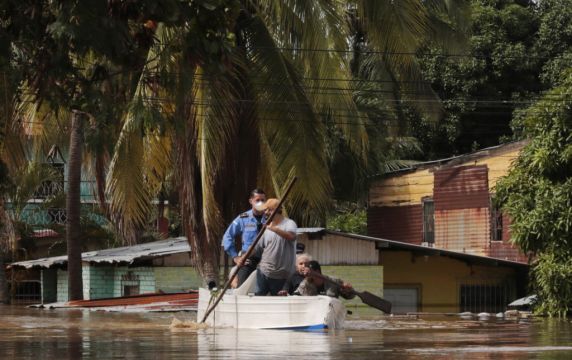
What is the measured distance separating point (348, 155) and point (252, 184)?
15.3 m

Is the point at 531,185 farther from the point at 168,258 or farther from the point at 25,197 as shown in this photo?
the point at 25,197

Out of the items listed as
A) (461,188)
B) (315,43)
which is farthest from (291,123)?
(461,188)

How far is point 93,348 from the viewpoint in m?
11.9

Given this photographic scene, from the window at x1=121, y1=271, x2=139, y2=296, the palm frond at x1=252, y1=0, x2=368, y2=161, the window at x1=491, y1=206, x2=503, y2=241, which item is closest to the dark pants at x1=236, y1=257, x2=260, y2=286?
the palm frond at x1=252, y1=0, x2=368, y2=161

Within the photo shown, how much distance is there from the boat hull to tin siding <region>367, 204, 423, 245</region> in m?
23.5

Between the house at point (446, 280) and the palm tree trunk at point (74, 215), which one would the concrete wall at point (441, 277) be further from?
the palm tree trunk at point (74, 215)

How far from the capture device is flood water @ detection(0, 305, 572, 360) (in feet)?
35.9

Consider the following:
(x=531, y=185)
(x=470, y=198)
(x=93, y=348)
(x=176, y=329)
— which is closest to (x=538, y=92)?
(x=470, y=198)

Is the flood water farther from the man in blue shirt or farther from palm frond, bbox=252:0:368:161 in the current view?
palm frond, bbox=252:0:368:161

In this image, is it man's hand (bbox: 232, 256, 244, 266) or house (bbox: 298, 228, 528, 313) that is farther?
house (bbox: 298, 228, 528, 313)

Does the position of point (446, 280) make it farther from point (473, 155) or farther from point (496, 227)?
point (473, 155)

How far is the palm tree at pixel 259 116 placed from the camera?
2141cm

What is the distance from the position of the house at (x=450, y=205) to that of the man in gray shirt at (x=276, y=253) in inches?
753

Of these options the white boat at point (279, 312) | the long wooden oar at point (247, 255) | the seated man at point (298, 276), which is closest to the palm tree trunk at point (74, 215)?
the long wooden oar at point (247, 255)
